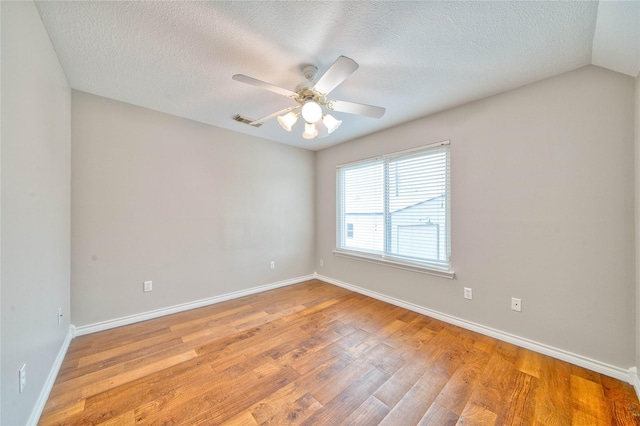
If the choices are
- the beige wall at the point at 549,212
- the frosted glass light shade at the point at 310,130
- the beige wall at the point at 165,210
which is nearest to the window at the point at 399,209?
the beige wall at the point at 549,212

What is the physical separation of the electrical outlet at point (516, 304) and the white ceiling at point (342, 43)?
1925mm

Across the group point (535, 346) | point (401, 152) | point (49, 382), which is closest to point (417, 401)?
point (535, 346)

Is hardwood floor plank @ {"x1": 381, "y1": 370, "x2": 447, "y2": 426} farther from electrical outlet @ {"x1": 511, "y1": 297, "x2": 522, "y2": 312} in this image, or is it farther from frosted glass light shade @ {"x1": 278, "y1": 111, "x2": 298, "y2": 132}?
frosted glass light shade @ {"x1": 278, "y1": 111, "x2": 298, "y2": 132}

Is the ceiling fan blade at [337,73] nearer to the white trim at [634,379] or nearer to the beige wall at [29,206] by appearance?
the beige wall at [29,206]

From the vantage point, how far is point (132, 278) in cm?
267

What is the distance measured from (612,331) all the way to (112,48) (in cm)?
431

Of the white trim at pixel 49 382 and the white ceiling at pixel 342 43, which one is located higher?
the white ceiling at pixel 342 43

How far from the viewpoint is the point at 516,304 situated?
228 centimetres

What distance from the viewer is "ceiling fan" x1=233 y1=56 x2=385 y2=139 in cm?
154

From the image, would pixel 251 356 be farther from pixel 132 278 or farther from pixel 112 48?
pixel 112 48

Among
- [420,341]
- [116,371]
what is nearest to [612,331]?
[420,341]

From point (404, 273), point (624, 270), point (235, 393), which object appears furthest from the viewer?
Answer: point (404, 273)

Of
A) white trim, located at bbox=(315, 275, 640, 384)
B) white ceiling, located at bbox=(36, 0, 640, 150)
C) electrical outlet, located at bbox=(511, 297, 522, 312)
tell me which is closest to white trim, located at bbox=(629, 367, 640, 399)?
white trim, located at bbox=(315, 275, 640, 384)

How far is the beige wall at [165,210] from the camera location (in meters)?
2.43
